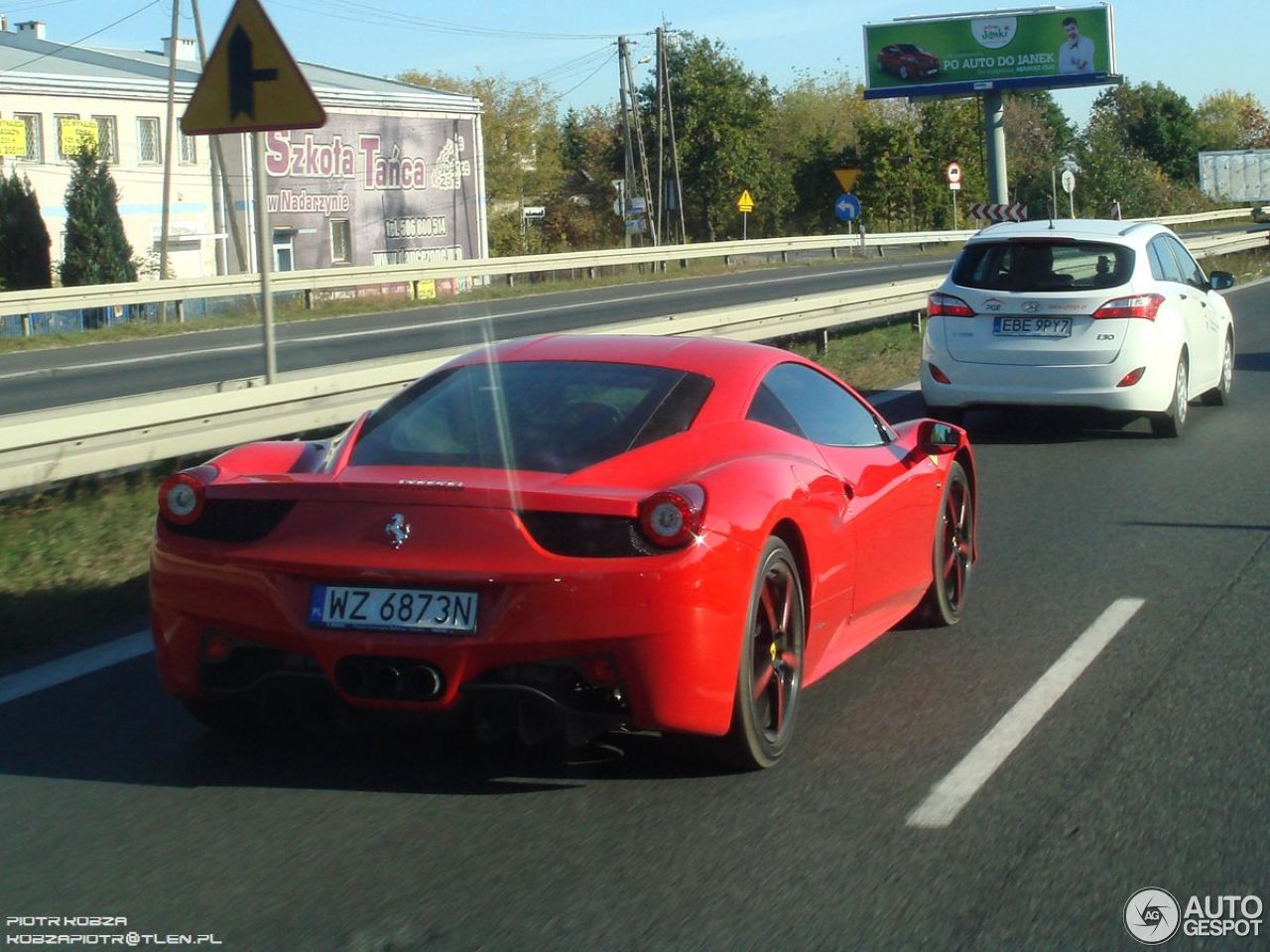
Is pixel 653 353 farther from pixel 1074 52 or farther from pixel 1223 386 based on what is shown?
pixel 1074 52

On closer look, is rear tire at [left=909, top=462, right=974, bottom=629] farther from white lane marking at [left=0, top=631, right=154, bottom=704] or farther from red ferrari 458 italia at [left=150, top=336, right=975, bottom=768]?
white lane marking at [left=0, top=631, right=154, bottom=704]

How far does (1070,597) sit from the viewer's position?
747 centimetres

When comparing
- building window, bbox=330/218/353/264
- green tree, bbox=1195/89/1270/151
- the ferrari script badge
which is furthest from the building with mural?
green tree, bbox=1195/89/1270/151

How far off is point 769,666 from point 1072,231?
798 cm

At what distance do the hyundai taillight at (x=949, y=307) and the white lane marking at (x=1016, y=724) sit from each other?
5479 mm

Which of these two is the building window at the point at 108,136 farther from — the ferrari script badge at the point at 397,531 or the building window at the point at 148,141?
the ferrari script badge at the point at 397,531

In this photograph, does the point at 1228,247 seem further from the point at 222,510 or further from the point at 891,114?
the point at 891,114

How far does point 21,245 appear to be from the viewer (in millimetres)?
39406

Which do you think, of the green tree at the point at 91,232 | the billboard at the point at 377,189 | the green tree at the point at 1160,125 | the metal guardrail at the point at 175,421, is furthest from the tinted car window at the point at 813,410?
the green tree at the point at 1160,125

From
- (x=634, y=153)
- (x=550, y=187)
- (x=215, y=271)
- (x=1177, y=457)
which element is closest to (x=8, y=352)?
(x=1177, y=457)

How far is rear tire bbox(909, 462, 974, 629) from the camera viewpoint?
22.5ft

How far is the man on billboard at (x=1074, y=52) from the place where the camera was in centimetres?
7006

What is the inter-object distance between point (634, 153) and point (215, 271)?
41.2 m

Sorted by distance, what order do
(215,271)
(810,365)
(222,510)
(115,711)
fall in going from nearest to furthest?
(222,510)
(115,711)
(810,365)
(215,271)
